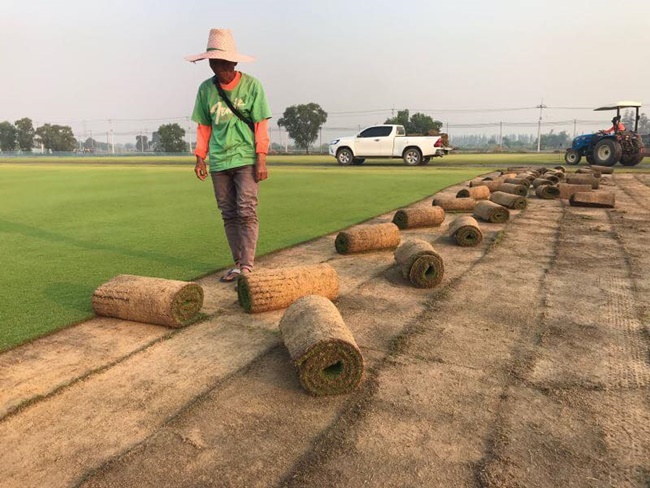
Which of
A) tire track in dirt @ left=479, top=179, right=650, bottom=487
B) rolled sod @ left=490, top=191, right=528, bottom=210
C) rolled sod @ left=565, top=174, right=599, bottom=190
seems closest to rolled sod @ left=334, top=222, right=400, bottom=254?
tire track in dirt @ left=479, top=179, right=650, bottom=487

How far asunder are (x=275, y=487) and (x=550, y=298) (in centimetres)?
335

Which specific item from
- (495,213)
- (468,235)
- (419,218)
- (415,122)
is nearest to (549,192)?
(495,213)

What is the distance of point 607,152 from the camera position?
21922mm

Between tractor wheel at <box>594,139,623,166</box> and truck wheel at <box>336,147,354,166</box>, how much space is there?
42.5 ft

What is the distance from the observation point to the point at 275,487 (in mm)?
1888

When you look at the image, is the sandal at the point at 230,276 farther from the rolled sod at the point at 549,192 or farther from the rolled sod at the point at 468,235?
the rolled sod at the point at 549,192

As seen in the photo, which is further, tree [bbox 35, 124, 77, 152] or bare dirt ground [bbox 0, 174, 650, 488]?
tree [bbox 35, 124, 77, 152]

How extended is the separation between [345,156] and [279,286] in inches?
958

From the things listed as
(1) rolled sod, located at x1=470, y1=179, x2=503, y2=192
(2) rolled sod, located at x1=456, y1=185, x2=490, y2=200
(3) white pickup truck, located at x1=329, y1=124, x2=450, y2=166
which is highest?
(3) white pickup truck, located at x1=329, y1=124, x2=450, y2=166

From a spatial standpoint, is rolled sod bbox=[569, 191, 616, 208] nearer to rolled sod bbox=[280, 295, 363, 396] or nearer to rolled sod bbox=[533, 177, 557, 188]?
rolled sod bbox=[533, 177, 557, 188]

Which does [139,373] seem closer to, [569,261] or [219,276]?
[219,276]

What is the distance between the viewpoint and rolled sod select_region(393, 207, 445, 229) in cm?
766

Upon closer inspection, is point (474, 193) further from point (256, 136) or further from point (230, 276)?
point (230, 276)

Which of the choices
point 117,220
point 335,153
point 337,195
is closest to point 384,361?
point 117,220
